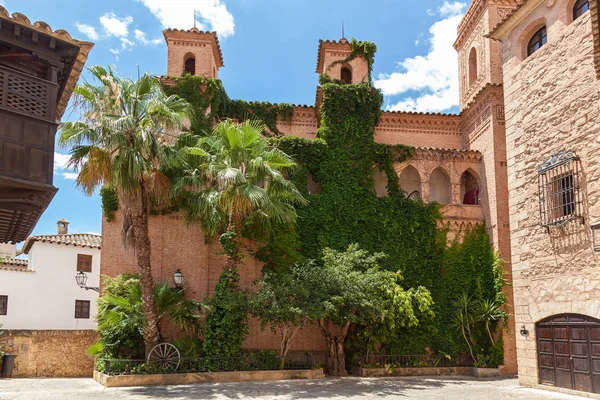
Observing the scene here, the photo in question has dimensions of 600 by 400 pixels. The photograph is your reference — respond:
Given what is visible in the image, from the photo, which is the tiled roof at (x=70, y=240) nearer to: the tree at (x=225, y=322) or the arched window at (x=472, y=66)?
the tree at (x=225, y=322)

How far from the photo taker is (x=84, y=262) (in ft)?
107

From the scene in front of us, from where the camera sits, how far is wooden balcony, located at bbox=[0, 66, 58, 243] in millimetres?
9695

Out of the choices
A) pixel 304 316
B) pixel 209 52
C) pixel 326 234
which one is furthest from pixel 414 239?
pixel 209 52

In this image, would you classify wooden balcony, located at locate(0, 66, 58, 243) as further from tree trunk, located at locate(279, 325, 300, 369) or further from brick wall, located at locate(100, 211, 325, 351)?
brick wall, located at locate(100, 211, 325, 351)

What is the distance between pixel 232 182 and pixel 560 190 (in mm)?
9331

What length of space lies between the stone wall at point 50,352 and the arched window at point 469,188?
16348mm

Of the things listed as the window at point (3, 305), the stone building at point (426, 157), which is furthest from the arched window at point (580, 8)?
the window at point (3, 305)

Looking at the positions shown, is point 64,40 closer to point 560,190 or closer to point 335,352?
point 560,190

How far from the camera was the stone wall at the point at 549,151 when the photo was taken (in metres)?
14.6

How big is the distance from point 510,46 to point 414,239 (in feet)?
26.3

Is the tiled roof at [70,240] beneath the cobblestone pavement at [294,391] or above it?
above

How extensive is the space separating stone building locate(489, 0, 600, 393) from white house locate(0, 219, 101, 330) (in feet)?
72.0

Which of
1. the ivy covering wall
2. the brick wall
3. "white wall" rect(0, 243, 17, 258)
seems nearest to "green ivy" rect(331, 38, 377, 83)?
the ivy covering wall

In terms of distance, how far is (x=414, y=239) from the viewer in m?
22.5
